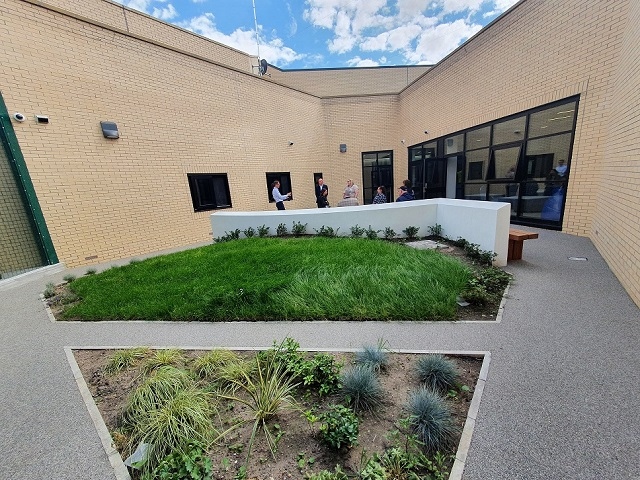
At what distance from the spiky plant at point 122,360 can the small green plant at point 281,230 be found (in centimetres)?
495

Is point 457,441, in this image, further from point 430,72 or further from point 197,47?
point 197,47

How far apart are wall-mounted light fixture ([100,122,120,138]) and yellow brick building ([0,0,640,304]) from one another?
4.6 inches

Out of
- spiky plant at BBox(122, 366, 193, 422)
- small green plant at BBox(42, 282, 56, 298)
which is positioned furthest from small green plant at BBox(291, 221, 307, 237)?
spiky plant at BBox(122, 366, 193, 422)

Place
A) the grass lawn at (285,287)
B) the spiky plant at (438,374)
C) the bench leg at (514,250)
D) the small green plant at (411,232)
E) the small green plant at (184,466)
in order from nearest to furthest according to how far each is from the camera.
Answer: the small green plant at (184,466), the spiky plant at (438,374), the grass lawn at (285,287), the bench leg at (514,250), the small green plant at (411,232)

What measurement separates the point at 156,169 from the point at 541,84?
10.5 meters

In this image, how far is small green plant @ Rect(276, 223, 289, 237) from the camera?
757 centimetres

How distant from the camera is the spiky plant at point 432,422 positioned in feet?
5.57

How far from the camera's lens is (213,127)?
911 cm

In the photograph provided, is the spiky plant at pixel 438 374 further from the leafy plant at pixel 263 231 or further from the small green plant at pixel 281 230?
the leafy plant at pixel 263 231

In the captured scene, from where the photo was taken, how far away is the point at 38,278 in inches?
223

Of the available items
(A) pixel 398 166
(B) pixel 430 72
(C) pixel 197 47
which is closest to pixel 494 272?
(B) pixel 430 72

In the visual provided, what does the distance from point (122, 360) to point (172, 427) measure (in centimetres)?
138

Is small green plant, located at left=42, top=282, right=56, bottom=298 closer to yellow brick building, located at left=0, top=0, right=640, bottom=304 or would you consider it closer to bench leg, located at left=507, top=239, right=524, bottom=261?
yellow brick building, located at left=0, top=0, right=640, bottom=304

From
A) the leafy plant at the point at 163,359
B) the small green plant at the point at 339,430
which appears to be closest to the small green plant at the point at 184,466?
the small green plant at the point at 339,430
